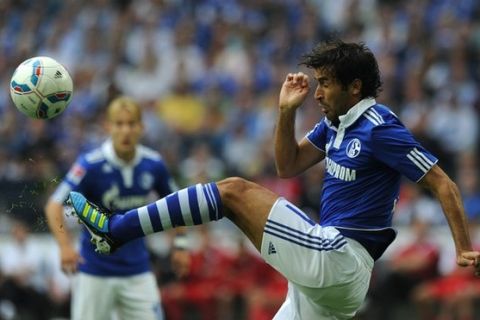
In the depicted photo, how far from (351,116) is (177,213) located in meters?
1.35

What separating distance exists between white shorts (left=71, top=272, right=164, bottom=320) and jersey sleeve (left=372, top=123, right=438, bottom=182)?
3.49 meters

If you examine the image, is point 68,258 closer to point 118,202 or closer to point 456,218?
point 118,202

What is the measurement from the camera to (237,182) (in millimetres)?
6875

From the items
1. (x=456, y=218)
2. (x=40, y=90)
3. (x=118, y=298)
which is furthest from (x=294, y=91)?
(x=118, y=298)

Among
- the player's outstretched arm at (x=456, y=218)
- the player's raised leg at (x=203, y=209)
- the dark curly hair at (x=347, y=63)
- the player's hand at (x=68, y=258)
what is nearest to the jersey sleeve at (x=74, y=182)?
→ the player's hand at (x=68, y=258)

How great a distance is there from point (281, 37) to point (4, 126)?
4.51 m

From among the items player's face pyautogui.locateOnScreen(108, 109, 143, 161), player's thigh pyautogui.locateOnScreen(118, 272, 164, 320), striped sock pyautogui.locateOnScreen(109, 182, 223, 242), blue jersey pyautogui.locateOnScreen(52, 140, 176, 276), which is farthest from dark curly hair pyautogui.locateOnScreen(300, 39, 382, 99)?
player's thigh pyautogui.locateOnScreen(118, 272, 164, 320)

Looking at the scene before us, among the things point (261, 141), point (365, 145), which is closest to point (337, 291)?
point (365, 145)

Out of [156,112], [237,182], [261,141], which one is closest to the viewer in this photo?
[237,182]

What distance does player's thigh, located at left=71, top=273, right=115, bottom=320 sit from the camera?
9688mm

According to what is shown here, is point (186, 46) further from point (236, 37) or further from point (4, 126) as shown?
point (4, 126)

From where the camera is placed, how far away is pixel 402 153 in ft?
22.5

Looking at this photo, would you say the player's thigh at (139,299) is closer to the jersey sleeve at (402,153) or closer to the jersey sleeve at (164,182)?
the jersey sleeve at (164,182)

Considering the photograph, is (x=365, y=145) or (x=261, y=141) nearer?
(x=365, y=145)
